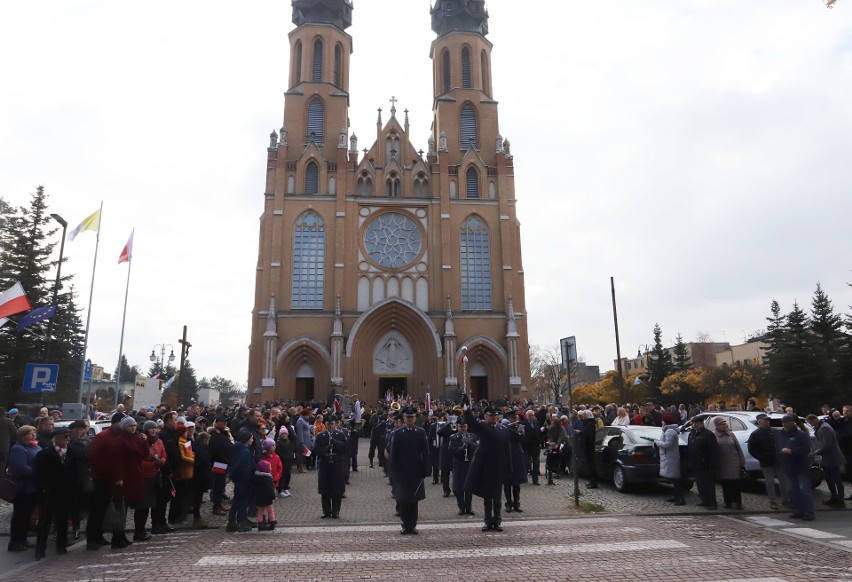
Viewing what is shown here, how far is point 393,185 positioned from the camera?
39.5 meters

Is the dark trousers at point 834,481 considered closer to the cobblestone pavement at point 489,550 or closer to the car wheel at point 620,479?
the cobblestone pavement at point 489,550

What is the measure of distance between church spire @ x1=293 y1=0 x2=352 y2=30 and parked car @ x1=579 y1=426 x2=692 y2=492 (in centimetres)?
3942

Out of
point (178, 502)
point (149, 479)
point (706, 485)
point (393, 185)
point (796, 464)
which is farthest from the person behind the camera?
point (393, 185)

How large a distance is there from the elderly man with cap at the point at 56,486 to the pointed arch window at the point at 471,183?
33.7 m

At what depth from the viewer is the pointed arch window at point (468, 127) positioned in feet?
136

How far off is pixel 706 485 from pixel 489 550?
518 cm

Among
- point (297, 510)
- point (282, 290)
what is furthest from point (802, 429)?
point (282, 290)

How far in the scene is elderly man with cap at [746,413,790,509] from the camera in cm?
1010

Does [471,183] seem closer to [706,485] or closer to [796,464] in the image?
[706,485]

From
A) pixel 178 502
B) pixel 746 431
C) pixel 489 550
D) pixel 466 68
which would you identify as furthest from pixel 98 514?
pixel 466 68

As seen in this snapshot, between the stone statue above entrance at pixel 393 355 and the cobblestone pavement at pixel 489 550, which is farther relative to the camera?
the stone statue above entrance at pixel 393 355

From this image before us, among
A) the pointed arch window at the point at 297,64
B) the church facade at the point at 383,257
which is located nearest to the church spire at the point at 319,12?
the church facade at the point at 383,257

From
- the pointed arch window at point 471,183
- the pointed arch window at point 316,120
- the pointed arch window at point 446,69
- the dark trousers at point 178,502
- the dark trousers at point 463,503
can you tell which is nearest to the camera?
the dark trousers at point 178,502

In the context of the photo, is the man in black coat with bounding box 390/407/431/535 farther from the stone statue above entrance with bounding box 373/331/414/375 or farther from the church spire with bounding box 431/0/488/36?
the church spire with bounding box 431/0/488/36
